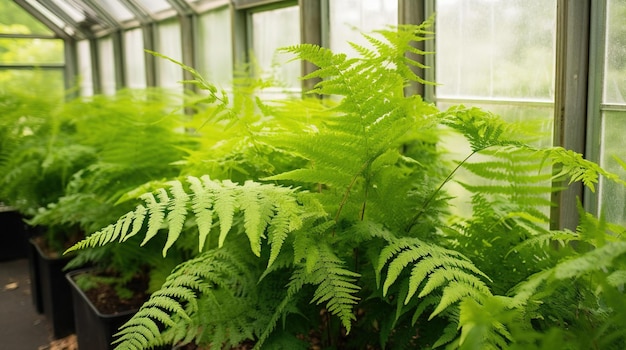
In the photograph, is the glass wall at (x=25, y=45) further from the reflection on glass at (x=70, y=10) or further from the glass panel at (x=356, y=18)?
the glass panel at (x=356, y=18)

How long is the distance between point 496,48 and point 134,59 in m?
4.06

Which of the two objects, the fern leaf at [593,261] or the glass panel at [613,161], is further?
the glass panel at [613,161]

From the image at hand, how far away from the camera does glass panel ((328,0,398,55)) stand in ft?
8.06

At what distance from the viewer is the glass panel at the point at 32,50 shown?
609 centimetres

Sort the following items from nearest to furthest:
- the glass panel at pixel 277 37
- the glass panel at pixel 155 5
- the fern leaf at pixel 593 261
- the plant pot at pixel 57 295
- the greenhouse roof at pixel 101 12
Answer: the fern leaf at pixel 593 261
the plant pot at pixel 57 295
the glass panel at pixel 277 37
the greenhouse roof at pixel 101 12
the glass panel at pixel 155 5

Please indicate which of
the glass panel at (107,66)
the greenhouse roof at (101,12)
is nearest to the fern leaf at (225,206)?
the greenhouse roof at (101,12)

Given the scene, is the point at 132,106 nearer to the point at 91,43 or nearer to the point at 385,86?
the point at 385,86

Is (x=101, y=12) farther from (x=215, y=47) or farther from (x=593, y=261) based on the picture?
(x=593, y=261)

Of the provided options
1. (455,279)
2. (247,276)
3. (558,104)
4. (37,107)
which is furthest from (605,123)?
(37,107)

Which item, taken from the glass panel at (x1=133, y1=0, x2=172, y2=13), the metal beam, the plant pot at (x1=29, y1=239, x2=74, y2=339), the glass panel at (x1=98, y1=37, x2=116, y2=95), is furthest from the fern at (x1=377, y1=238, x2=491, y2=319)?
the glass panel at (x1=98, y1=37, x2=116, y2=95)

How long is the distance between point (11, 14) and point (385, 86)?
6.14 m

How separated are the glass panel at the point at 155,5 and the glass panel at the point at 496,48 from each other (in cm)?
268

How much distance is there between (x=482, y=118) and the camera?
1131mm

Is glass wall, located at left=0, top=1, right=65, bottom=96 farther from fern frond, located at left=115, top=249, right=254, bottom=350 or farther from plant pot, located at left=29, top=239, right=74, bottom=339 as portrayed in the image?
fern frond, located at left=115, top=249, right=254, bottom=350
